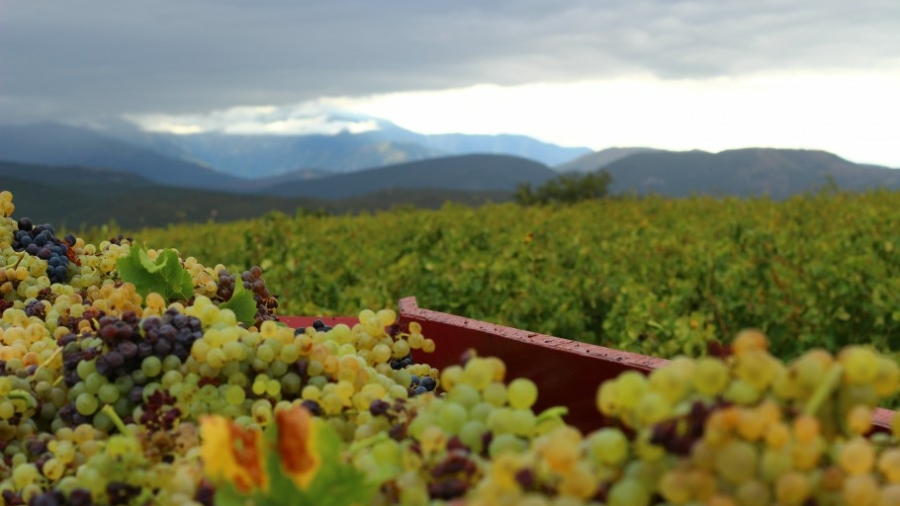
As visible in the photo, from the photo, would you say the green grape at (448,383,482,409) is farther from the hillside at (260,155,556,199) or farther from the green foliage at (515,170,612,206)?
the hillside at (260,155,556,199)

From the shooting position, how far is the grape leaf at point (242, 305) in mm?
2051

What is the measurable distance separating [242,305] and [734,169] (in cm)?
13931

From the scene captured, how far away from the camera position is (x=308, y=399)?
144cm

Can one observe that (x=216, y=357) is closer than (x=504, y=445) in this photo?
Result: No

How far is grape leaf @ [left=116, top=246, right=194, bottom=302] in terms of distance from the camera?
211 cm

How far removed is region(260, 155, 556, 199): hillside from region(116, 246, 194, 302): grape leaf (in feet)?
476

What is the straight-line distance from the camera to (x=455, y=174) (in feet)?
509

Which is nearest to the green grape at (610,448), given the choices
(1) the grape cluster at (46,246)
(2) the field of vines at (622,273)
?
(1) the grape cluster at (46,246)

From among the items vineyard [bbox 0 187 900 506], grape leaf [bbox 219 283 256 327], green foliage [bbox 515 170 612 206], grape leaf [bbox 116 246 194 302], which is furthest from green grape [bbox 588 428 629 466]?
green foliage [bbox 515 170 612 206]

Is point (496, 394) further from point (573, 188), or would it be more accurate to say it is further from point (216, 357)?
point (573, 188)

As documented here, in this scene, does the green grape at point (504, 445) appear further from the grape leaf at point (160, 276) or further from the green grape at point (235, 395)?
the grape leaf at point (160, 276)

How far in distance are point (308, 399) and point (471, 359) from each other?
0.42 meters

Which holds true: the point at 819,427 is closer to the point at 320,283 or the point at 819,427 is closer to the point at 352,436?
the point at 352,436

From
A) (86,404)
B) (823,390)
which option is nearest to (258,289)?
(86,404)
